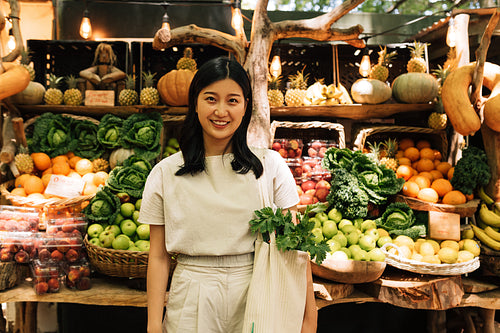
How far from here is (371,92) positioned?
318 centimetres

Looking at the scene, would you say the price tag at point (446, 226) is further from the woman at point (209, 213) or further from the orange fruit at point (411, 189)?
the woman at point (209, 213)

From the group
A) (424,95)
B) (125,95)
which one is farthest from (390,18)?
(125,95)

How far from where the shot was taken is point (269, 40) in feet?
9.14

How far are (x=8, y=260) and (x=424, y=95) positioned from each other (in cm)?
331

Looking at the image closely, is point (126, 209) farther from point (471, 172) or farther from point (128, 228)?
point (471, 172)

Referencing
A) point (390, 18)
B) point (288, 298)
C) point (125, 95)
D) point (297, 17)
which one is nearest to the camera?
point (288, 298)

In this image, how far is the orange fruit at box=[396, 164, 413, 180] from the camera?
3199mm

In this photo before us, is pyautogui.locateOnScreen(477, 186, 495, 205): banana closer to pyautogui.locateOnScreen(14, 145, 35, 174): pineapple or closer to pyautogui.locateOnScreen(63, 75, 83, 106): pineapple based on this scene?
pyautogui.locateOnScreen(63, 75, 83, 106): pineapple

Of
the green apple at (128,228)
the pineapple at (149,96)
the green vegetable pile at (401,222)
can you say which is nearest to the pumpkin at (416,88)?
the green vegetable pile at (401,222)

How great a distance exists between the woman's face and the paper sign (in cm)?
215

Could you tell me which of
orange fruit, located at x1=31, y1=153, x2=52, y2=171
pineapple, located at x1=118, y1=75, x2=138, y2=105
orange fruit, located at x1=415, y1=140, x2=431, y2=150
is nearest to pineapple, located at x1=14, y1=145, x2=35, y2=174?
orange fruit, located at x1=31, y1=153, x2=52, y2=171

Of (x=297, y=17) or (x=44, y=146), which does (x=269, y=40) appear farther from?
(x=297, y=17)

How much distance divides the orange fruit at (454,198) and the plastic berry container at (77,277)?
2583 mm

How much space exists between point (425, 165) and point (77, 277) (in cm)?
281
